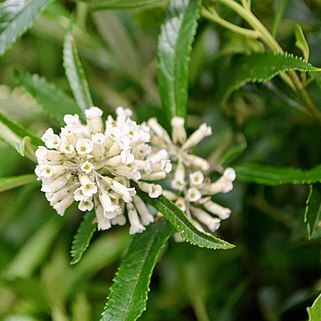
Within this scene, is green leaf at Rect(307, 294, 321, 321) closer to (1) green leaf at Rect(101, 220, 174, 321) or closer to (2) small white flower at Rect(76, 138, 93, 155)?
(1) green leaf at Rect(101, 220, 174, 321)

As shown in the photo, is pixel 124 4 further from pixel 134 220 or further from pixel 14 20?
pixel 134 220

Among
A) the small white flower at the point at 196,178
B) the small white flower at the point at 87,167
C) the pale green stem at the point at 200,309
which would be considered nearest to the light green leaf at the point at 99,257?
the pale green stem at the point at 200,309

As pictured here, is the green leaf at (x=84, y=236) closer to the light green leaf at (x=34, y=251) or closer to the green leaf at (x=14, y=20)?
the green leaf at (x=14, y=20)

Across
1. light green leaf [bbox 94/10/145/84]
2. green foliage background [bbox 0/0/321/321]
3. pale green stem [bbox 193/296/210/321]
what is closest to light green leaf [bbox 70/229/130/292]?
green foliage background [bbox 0/0/321/321]

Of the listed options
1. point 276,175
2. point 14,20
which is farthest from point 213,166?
point 14,20

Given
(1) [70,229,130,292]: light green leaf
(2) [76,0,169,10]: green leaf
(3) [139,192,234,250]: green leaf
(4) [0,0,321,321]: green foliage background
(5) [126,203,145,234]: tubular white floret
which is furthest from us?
(1) [70,229,130,292]: light green leaf

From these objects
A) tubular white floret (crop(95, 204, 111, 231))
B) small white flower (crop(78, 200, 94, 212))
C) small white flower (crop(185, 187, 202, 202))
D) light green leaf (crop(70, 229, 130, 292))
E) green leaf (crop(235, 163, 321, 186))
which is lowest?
light green leaf (crop(70, 229, 130, 292))
